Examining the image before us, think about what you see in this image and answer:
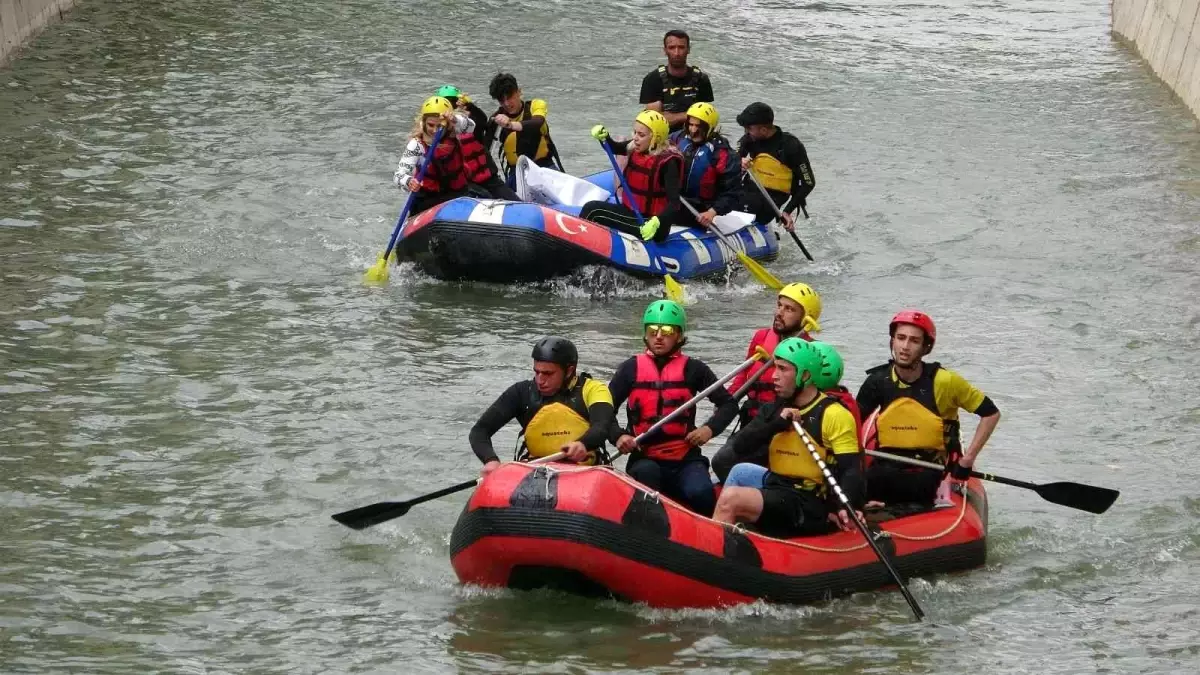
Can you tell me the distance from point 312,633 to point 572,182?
262 inches

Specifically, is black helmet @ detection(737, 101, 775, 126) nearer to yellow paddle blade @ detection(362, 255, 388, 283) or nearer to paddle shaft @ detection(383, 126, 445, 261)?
paddle shaft @ detection(383, 126, 445, 261)

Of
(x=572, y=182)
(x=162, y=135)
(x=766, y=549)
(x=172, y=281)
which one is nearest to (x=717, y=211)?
(x=572, y=182)

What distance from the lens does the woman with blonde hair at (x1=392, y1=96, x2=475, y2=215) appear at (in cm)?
1305

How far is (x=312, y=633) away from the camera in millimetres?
7789

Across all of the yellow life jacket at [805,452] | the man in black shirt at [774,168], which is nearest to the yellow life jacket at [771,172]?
the man in black shirt at [774,168]

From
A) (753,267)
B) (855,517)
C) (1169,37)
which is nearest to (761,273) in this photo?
(753,267)

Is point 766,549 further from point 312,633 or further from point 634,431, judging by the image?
point 312,633

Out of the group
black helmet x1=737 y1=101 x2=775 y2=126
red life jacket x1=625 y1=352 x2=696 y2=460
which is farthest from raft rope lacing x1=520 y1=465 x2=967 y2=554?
black helmet x1=737 y1=101 x2=775 y2=126

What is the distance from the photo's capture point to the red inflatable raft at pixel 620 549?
7.43 m

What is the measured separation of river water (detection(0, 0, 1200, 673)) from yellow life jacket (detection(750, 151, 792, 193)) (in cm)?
85

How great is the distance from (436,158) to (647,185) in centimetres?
157

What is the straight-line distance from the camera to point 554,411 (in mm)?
8227

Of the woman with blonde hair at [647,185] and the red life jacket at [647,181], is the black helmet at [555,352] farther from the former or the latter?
the red life jacket at [647,181]

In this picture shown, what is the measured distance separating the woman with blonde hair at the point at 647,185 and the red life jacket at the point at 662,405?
4.52m
